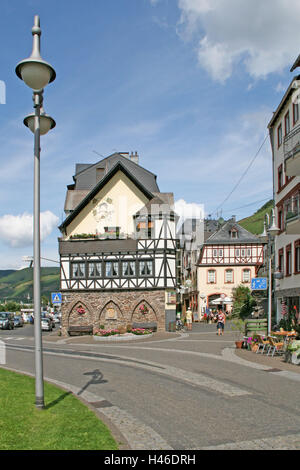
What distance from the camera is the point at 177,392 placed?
10.6m

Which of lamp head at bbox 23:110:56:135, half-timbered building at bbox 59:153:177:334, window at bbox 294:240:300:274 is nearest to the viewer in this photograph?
lamp head at bbox 23:110:56:135

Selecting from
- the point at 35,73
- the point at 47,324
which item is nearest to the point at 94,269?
the point at 47,324

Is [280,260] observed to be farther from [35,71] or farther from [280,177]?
[35,71]

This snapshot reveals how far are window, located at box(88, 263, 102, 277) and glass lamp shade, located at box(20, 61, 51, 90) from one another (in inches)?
1113

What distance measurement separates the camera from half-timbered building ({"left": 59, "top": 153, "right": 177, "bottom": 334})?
114 feet

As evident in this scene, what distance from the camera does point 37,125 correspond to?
853cm

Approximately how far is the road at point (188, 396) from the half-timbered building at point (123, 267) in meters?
16.6

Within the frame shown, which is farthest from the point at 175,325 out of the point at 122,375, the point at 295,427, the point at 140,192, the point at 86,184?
the point at 295,427

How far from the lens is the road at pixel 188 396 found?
22.8 feet

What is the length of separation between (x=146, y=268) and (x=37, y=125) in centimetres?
2701

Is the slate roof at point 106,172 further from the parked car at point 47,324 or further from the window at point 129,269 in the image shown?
the parked car at point 47,324

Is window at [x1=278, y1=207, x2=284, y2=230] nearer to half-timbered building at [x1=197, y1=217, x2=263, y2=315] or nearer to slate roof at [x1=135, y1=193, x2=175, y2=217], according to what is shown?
slate roof at [x1=135, y1=193, x2=175, y2=217]

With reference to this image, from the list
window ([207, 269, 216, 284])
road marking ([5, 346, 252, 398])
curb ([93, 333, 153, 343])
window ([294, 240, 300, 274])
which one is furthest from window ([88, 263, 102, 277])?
window ([207, 269, 216, 284])

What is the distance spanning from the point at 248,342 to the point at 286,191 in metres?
11.9
